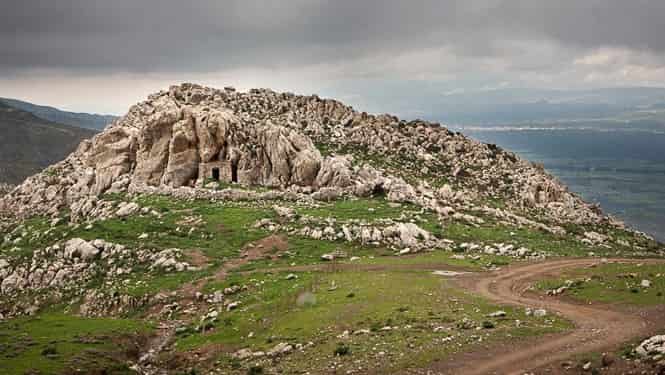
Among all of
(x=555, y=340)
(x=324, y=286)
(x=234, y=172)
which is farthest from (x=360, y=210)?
(x=555, y=340)

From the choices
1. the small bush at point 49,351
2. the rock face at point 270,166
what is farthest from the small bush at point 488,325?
the rock face at point 270,166

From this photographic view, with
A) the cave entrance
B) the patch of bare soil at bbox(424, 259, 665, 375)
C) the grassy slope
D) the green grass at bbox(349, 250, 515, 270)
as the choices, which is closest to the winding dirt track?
the patch of bare soil at bbox(424, 259, 665, 375)

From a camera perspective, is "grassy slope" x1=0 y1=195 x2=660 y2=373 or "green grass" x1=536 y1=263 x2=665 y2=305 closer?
"grassy slope" x1=0 y1=195 x2=660 y2=373

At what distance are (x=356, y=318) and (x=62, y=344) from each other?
17752 millimetres

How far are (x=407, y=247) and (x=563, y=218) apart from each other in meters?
34.0

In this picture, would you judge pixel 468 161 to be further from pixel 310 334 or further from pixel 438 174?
pixel 310 334

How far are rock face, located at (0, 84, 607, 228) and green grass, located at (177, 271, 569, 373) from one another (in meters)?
26.1

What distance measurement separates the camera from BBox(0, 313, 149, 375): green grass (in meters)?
27.6

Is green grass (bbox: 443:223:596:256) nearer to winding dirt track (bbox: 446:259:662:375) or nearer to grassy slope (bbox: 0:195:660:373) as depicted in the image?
grassy slope (bbox: 0:195:660:373)

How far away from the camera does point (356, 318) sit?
3256 cm

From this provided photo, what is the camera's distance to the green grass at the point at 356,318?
26.4 m

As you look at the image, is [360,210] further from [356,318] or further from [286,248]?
[356,318]

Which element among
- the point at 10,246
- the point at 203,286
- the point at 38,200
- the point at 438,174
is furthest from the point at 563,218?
the point at 38,200

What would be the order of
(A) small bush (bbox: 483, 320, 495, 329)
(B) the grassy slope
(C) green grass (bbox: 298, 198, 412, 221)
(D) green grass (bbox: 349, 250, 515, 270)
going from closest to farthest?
1. (B) the grassy slope
2. (A) small bush (bbox: 483, 320, 495, 329)
3. (D) green grass (bbox: 349, 250, 515, 270)
4. (C) green grass (bbox: 298, 198, 412, 221)
